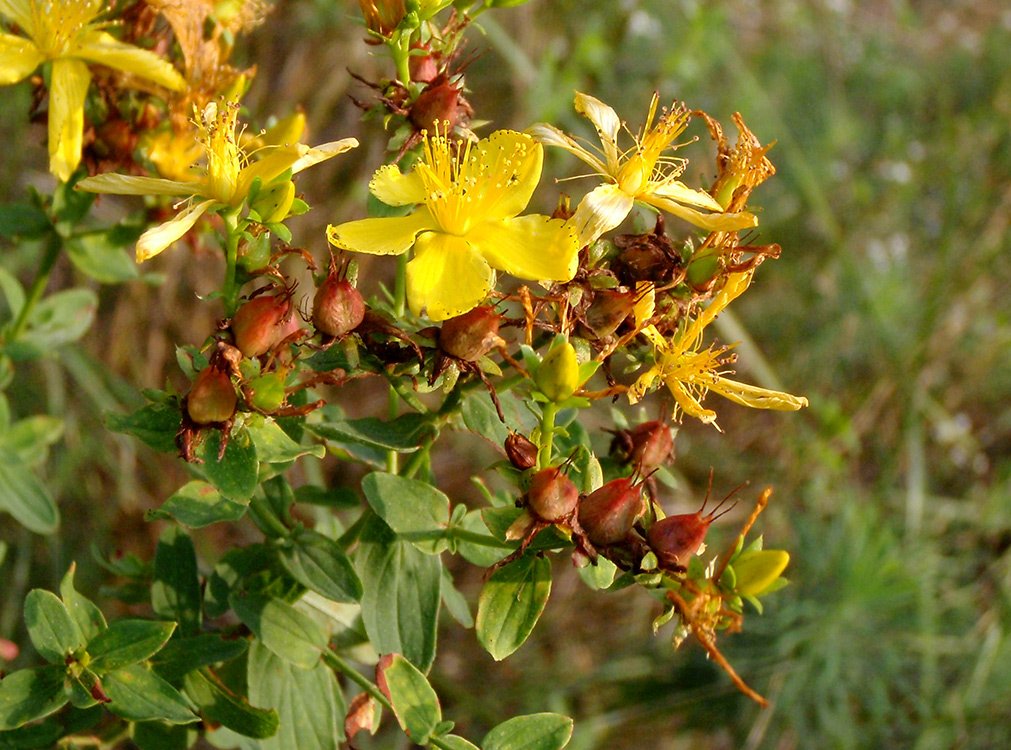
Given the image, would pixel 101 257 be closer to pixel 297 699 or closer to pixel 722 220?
pixel 297 699

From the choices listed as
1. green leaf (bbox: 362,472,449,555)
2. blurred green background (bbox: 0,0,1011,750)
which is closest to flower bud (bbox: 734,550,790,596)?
green leaf (bbox: 362,472,449,555)

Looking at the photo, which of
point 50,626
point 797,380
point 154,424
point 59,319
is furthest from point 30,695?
point 797,380

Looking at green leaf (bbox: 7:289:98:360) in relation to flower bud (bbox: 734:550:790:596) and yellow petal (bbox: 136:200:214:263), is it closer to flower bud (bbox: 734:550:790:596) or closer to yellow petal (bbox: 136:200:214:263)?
yellow petal (bbox: 136:200:214:263)

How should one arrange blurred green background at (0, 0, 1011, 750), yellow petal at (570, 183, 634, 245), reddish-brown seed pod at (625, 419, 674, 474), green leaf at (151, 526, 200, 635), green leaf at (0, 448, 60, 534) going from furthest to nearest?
blurred green background at (0, 0, 1011, 750)
green leaf at (0, 448, 60, 534)
green leaf at (151, 526, 200, 635)
reddish-brown seed pod at (625, 419, 674, 474)
yellow petal at (570, 183, 634, 245)

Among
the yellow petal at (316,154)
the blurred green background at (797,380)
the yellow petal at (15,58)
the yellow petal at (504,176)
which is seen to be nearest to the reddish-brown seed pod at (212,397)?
the yellow petal at (316,154)

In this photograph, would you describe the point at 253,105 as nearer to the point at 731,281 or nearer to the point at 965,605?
the point at 731,281

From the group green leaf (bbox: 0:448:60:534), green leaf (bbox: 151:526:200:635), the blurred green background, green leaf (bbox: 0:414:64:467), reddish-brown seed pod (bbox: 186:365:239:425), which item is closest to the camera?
reddish-brown seed pod (bbox: 186:365:239:425)
